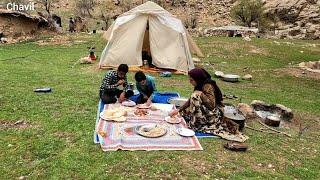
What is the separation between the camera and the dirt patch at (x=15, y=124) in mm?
5868

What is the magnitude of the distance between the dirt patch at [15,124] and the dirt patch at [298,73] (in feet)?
29.3

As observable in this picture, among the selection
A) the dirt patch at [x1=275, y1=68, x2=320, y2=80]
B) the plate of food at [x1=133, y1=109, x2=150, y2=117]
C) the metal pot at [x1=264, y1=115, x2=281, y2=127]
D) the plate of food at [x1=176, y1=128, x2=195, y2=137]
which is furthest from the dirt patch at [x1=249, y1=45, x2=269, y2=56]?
the plate of food at [x1=176, y1=128, x2=195, y2=137]

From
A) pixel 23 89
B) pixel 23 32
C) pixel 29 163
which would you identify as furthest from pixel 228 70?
pixel 23 32

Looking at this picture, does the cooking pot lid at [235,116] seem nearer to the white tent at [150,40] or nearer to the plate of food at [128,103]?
the plate of food at [128,103]

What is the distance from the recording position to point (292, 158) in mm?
5262

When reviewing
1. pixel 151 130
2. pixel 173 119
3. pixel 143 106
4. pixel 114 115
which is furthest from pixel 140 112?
pixel 151 130

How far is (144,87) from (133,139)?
5.62 ft

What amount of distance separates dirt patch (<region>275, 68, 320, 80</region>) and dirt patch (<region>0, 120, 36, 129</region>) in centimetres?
894

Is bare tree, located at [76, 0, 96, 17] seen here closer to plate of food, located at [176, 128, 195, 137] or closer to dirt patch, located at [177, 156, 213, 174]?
plate of food, located at [176, 128, 195, 137]

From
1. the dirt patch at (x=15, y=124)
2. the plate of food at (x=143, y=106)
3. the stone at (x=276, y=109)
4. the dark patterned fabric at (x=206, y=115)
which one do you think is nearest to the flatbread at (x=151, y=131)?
the dark patterned fabric at (x=206, y=115)

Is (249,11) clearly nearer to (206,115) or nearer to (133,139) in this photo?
(206,115)

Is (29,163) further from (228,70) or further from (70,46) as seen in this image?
(70,46)

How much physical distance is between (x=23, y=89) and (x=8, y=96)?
697mm

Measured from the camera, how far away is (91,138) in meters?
5.39
